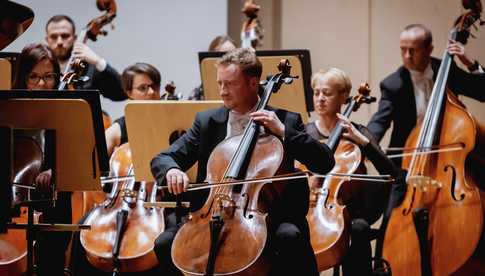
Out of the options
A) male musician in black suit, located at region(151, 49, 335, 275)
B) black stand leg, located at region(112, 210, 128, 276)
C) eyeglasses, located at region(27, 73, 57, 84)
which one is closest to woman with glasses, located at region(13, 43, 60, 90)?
eyeglasses, located at region(27, 73, 57, 84)

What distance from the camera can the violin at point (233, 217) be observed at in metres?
2.32

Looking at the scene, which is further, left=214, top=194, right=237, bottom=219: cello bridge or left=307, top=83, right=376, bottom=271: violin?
left=307, top=83, right=376, bottom=271: violin

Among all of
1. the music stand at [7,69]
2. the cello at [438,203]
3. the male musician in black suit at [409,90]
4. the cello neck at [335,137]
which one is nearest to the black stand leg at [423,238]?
the cello at [438,203]

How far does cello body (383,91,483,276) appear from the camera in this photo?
2.98 meters

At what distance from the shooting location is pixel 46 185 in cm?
256

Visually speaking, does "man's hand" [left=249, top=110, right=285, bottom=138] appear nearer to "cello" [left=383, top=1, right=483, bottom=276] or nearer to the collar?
"cello" [left=383, top=1, right=483, bottom=276]

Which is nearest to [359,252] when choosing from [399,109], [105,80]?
[399,109]

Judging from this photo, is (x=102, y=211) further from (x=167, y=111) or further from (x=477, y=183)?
(x=477, y=183)

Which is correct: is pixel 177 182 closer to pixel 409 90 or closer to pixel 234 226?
pixel 234 226

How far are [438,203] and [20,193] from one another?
4.99ft

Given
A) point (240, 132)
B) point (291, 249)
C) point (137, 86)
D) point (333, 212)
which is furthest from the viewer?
point (137, 86)

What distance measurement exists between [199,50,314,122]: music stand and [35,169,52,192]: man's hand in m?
0.98

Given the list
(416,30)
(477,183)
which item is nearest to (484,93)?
(416,30)

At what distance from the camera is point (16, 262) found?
2719 mm
